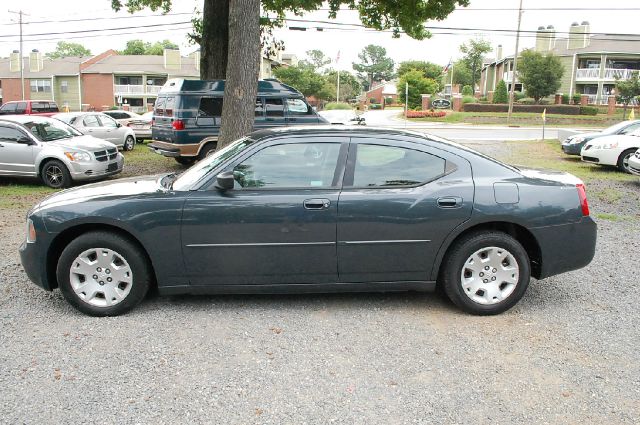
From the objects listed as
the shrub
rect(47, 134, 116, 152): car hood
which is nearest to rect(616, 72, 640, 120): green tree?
the shrub

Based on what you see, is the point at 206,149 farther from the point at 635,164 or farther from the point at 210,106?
the point at 635,164

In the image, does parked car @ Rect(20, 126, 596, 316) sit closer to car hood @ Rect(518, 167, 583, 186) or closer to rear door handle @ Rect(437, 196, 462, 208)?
rear door handle @ Rect(437, 196, 462, 208)

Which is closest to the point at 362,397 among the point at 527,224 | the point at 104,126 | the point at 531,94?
the point at 527,224

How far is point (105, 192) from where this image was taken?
5.18m

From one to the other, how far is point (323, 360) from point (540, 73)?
51.4 meters

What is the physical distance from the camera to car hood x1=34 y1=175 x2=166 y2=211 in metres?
5.02

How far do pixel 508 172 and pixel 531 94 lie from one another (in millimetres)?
51344

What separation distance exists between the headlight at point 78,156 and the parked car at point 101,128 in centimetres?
754

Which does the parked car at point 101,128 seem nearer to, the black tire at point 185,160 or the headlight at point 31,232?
the black tire at point 185,160

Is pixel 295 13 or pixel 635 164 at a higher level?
pixel 295 13

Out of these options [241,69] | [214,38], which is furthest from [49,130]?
[241,69]

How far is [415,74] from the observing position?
6431 centimetres

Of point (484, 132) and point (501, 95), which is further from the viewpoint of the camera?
point (501, 95)

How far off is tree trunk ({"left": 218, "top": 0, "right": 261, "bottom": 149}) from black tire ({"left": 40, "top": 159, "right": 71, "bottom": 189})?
4.92 metres
